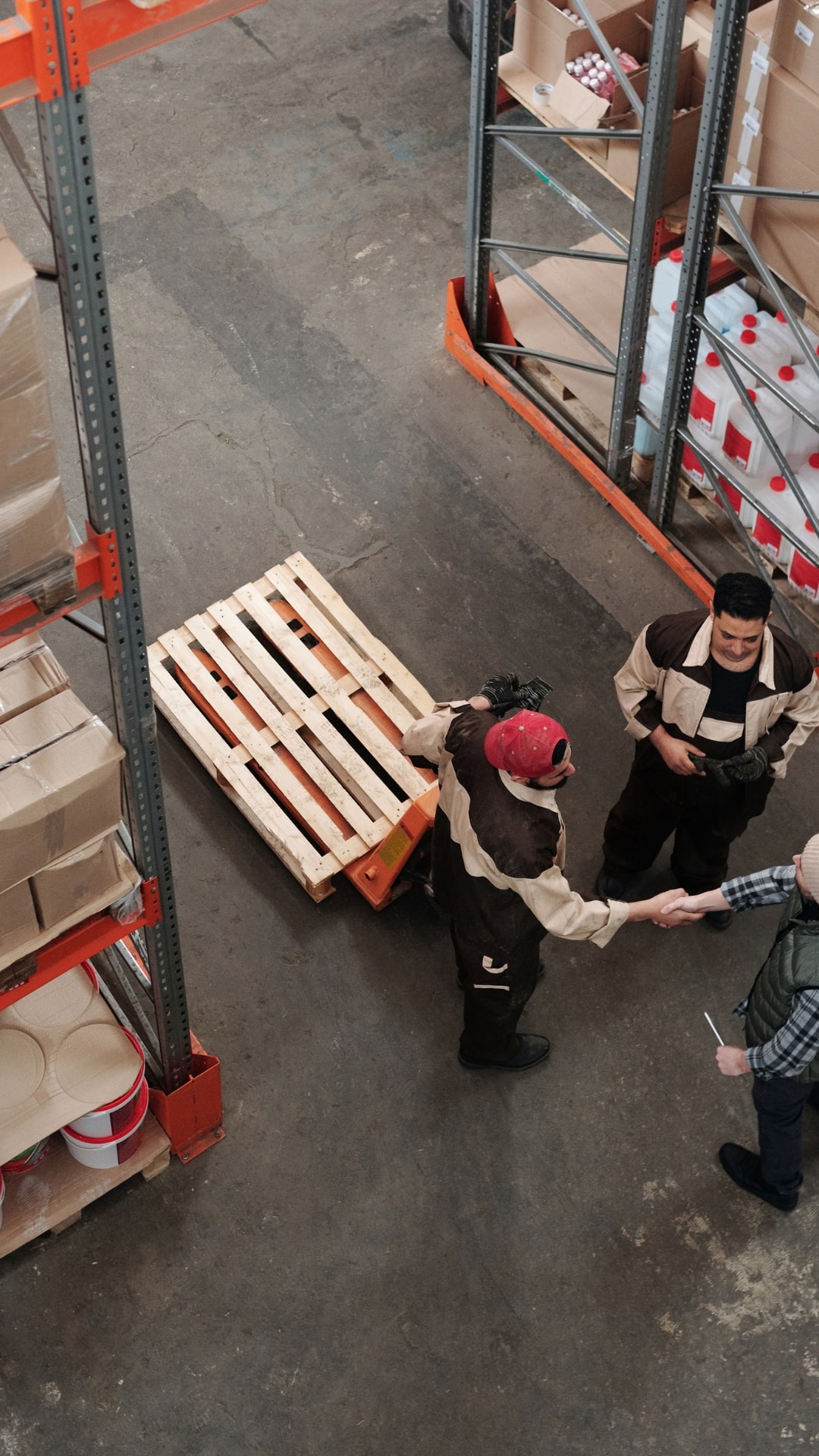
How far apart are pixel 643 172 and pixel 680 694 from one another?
2642mm

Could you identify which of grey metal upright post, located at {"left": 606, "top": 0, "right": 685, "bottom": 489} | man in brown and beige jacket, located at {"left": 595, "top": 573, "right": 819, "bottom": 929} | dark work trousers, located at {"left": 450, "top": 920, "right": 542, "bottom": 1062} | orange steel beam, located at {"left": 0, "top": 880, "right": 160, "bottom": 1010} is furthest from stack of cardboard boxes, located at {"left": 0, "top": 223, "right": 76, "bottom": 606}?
grey metal upright post, located at {"left": 606, "top": 0, "right": 685, "bottom": 489}

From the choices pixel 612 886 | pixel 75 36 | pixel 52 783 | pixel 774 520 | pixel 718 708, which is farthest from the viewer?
pixel 774 520

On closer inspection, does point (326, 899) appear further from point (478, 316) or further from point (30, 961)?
point (478, 316)

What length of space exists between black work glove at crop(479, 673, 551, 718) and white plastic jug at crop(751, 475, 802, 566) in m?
2.13

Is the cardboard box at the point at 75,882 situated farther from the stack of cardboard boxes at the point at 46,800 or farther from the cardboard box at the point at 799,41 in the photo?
the cardboard box at the point at 799,41

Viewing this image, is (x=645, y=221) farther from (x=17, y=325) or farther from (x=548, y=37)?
(x=17, y=325)

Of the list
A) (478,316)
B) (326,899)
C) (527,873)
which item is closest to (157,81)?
(478,316)

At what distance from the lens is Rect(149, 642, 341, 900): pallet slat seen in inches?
249

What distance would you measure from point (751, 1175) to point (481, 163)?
528cm

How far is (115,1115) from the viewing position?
17.0 ft

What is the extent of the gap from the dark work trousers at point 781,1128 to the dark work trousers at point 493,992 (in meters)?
0.95

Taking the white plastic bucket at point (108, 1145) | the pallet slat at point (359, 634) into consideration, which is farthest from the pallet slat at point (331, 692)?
the white plastic bucket at point (108, 1145)

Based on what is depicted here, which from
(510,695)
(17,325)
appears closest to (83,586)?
(17,325)

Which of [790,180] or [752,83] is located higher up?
[752,83]
